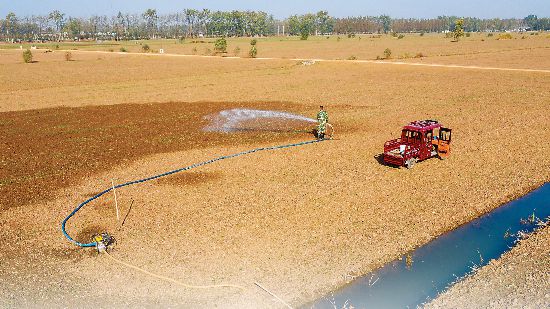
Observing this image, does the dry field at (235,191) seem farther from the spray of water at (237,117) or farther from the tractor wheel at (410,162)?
the spray of water at (237,117)

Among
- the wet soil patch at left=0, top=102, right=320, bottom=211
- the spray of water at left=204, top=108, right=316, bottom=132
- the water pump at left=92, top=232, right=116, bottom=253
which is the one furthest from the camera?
the spray of water at left=204, top=108, right=316, bottom=132

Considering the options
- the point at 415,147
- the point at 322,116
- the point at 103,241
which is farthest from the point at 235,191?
the point at 415,147

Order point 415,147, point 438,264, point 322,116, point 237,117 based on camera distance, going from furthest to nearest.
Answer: point 237,117, point 322,116, point 415,147, point 438,264

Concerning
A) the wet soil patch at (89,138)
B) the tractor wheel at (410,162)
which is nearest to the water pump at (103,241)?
the wet soil patch at (89,138)

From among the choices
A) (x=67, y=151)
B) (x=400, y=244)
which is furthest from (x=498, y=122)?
(x=67, y=151)

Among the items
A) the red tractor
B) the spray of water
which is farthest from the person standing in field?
the spray of water

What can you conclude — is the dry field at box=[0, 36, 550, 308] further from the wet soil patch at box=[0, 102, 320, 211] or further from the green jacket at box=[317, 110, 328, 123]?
the green jacket at box=[317, 110, 328, 123]

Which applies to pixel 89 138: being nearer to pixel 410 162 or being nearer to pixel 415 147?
pixel 410 162
